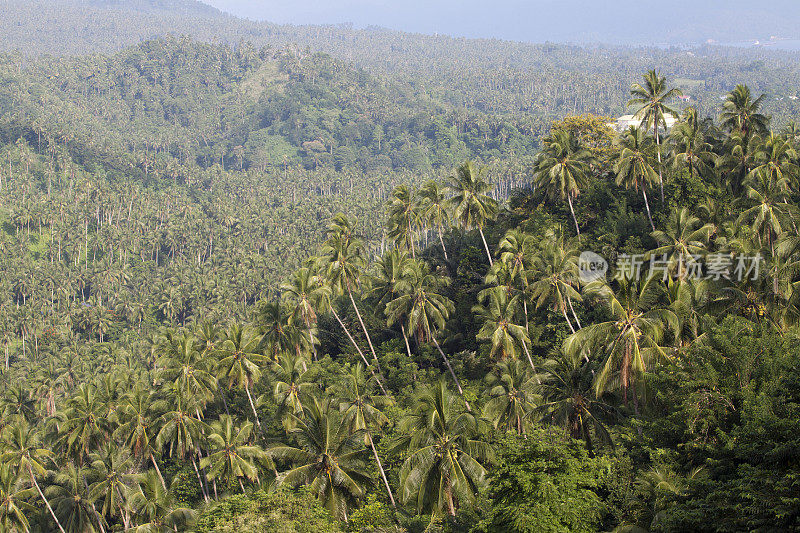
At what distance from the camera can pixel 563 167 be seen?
61812 mm

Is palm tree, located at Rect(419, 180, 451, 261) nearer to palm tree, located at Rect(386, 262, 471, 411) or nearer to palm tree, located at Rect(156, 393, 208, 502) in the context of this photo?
palm tree, located at Rect(386, 262, 471, 411)

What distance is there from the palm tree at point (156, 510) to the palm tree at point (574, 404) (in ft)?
84.3

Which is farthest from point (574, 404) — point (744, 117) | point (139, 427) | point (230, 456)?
point (744, 117)

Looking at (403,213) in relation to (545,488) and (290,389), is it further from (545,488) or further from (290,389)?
(545,488)

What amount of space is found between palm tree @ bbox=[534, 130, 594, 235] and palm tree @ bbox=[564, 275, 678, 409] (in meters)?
30.3

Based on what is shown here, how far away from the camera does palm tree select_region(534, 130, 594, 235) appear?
202 feet

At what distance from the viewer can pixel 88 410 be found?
2258 inches

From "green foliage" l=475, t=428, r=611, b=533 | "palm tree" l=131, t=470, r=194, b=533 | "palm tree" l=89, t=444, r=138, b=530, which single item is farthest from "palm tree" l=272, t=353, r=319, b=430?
"green foliage" l=475, t=428, r=611, b=533

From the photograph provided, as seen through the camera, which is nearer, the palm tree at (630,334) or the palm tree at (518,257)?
the palm tree at (630,334)

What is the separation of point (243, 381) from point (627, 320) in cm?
3242

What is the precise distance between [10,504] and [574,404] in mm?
43914

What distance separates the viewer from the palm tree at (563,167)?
2425 inches

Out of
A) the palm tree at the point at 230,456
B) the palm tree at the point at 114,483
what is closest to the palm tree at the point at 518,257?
the palm tree at the point at 230,456

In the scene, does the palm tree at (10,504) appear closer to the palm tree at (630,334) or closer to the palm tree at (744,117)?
the palm tree at (630,334)
